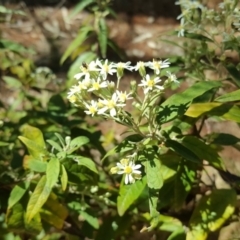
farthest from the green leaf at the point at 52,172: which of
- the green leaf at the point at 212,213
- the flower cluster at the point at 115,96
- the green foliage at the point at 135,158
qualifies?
the green leaf at the point at 212,213

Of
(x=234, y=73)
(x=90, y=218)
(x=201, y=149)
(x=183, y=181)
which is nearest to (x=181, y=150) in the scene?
(x=201, y=149)

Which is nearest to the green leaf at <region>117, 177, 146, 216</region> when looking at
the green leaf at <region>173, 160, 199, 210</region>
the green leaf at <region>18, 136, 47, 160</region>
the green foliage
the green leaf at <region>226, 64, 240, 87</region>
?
the green foliage

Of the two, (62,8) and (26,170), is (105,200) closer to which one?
(26,170)

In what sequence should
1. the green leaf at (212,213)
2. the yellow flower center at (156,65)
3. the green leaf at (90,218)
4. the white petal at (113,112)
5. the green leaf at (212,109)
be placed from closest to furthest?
the white petal at (113,112) → the yellow flower center at (156,65) → the green leaf at (212,109) → the green leaf at (212,213) → the green leaf at (90,218)

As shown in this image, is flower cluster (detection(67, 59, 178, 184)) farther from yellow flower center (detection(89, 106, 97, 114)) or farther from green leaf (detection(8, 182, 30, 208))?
green leaf (detection(8, 182, 30, 208))

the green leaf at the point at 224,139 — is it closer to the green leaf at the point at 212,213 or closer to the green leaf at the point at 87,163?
the green leaf at the point at 212,213

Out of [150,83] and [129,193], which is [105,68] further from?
[129,193]
